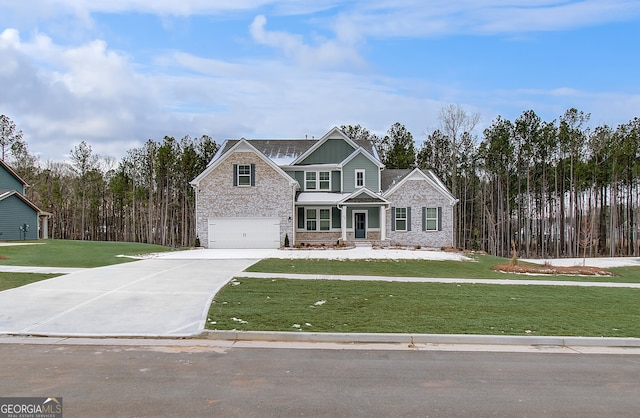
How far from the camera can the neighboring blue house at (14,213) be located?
3359 cm

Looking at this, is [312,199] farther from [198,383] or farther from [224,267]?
[198,383]

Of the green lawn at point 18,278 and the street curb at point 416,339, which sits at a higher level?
the green lawn at point 18,278

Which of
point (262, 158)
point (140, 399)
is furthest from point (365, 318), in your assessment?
point (262, 158)

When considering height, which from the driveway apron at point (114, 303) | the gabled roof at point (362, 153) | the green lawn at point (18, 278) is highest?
the gabled roof at point (362, 153)

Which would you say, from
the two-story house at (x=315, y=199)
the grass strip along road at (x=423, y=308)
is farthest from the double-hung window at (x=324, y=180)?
the grass strip along road at (x=423, y=308)

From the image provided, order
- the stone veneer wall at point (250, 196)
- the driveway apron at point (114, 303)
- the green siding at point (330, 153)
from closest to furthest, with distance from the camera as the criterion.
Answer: the driveway apron at point (114, 303)
the stone veneer wall at point (250, 196)
the green siding at point (330, 153)

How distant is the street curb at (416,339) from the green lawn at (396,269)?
868cm

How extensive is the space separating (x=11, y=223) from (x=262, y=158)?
1988 centimetres

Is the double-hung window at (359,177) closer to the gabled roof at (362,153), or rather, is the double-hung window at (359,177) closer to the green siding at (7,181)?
the gabled roof at (362,153)

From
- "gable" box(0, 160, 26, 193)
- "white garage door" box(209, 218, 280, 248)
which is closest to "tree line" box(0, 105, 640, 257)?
"gable" box(0, 160, 26, 193)

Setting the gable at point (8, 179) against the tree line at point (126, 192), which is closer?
the gable at point (8, 179)

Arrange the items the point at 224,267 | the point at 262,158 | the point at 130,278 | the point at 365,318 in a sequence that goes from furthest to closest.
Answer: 1. the point at 262,158
2. the point at 224,267
3. the point at 130,278
4. the point at 365,318

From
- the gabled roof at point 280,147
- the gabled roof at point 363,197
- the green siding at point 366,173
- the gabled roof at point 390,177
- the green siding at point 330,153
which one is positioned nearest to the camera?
the gabled roof at point 363,197

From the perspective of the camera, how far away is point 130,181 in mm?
55844
